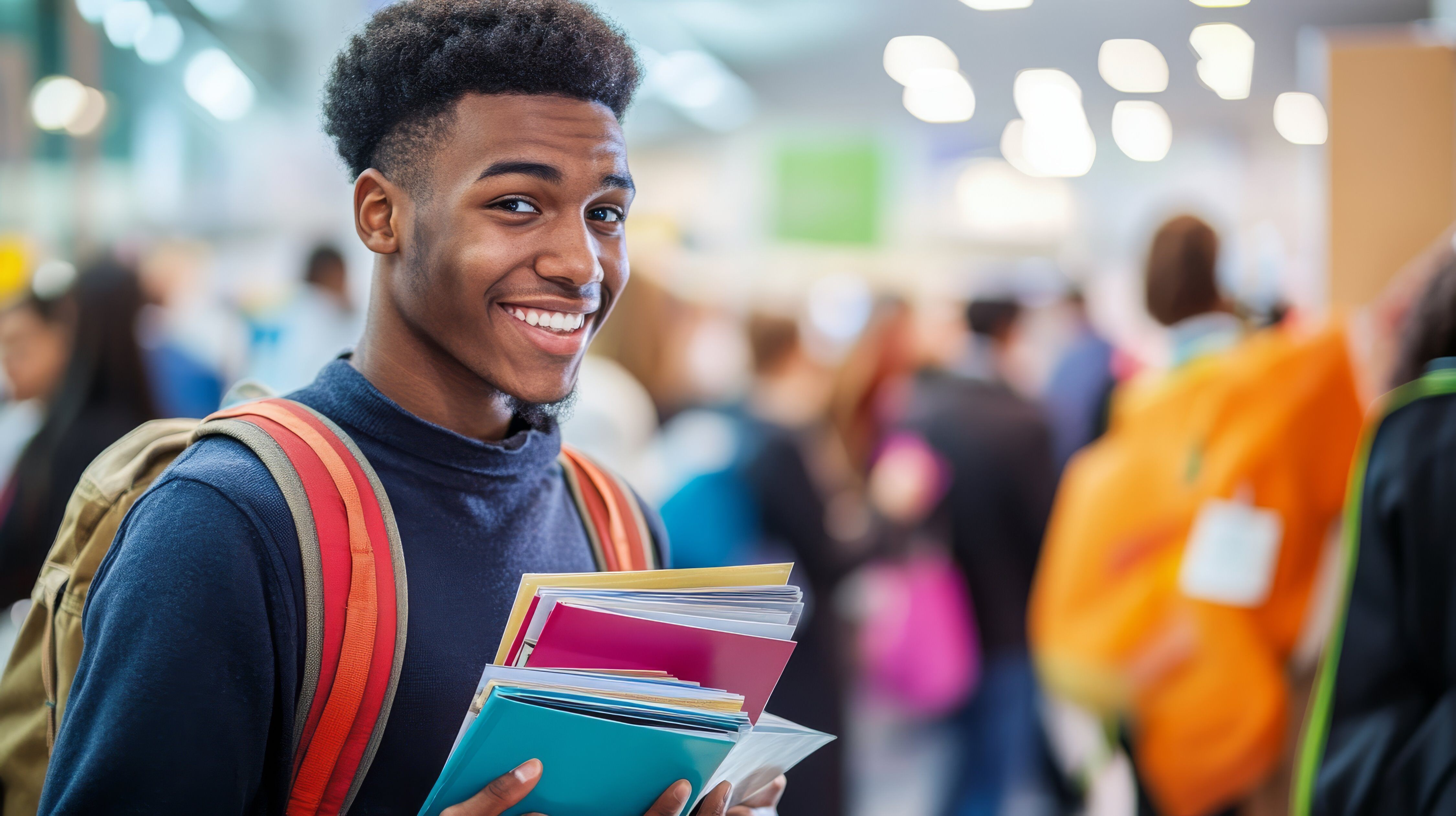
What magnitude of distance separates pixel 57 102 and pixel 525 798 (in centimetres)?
452

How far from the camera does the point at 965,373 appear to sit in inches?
171

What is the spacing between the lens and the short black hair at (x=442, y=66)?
1.04 metres

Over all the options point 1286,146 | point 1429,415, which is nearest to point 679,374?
point 1429,415

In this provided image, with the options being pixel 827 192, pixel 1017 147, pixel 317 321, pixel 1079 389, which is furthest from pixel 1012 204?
pixel 317 321

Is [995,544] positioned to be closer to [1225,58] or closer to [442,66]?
[442,66]

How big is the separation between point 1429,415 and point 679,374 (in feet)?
7.87

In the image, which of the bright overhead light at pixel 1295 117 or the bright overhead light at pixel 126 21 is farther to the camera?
the bright overhead light at pixel 1295 117

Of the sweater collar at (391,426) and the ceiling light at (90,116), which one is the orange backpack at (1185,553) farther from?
the ceiling light at (90,116)

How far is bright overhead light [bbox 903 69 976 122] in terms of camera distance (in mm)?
10133

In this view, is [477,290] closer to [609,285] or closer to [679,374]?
[609,285]

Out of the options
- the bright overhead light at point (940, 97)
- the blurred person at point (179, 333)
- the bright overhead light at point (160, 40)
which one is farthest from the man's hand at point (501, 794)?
the bright overhead light at point (940, 97)

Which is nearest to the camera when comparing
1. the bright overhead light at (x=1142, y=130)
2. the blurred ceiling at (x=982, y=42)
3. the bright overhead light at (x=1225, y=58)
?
the blurred ceiling at (x=982, y=42)

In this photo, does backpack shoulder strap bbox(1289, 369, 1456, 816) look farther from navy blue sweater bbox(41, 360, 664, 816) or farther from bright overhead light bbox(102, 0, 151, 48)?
bright overhead light bbox(102, 0, 151, 48)

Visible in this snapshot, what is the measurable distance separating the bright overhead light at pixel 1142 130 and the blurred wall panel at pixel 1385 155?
26.7ft
